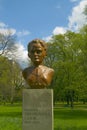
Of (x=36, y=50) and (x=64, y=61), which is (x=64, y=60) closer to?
(x=64, y=61)

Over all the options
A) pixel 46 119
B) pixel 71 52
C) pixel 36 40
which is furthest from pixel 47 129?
pixel 71 52

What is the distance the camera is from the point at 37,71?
9.86m

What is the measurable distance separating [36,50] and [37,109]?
1.63m

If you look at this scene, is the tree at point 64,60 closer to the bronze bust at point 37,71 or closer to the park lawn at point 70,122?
the park lawn at point 70,122

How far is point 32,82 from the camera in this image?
974 cm

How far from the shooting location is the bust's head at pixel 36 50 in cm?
994

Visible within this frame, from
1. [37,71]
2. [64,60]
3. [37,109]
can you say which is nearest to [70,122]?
[37,71]

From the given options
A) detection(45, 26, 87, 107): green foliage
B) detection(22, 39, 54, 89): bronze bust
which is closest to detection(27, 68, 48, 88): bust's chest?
detection(22, 39, 54, 89): bronze bust

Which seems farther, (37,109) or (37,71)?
(37,71)

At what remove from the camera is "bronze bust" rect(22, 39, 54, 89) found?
9.73 m

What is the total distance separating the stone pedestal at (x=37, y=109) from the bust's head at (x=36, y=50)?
0.95 m

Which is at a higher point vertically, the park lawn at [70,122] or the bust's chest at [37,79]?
the bust's chest at [37,79]

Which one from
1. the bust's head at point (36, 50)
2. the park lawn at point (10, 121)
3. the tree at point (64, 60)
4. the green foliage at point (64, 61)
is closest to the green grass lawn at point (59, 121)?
the park lawn at point (10, 121)

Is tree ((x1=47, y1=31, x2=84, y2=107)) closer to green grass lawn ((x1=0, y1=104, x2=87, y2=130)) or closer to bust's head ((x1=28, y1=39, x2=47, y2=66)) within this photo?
green grass lawn ((x1=0, y1=104, x2=87, y2=130))
